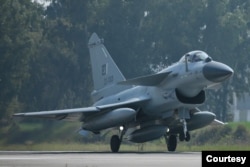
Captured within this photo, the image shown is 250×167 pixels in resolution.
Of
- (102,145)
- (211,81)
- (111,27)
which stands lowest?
(102,145)

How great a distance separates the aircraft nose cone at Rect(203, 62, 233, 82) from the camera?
28.3 metres

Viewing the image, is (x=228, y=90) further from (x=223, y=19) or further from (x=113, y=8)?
(x=113, y=8)

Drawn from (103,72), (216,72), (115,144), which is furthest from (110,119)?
(103,72)

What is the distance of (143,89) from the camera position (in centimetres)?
3136

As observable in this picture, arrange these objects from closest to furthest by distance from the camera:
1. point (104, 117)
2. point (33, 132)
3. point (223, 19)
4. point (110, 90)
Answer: point (104, 117), point (110, 90), point (33, 132), point (223, 19)

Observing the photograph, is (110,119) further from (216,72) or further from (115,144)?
(216,72)

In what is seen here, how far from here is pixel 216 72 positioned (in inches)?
1113

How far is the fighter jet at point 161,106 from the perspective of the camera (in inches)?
1137

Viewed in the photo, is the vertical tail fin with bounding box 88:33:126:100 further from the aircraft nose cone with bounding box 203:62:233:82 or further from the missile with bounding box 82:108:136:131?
the aircraft nose cone with bounding box 203:62:233:82

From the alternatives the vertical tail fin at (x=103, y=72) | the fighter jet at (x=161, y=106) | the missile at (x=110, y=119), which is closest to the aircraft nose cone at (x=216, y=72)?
the fighter jet at (x=161, y=106)

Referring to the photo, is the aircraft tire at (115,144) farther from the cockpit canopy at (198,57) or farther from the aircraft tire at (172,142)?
the cockpit canopy at (198,57)

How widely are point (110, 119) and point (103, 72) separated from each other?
4.82 m

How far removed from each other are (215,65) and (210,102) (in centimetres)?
3420

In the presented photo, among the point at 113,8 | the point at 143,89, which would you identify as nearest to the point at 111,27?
the point at 113,8
